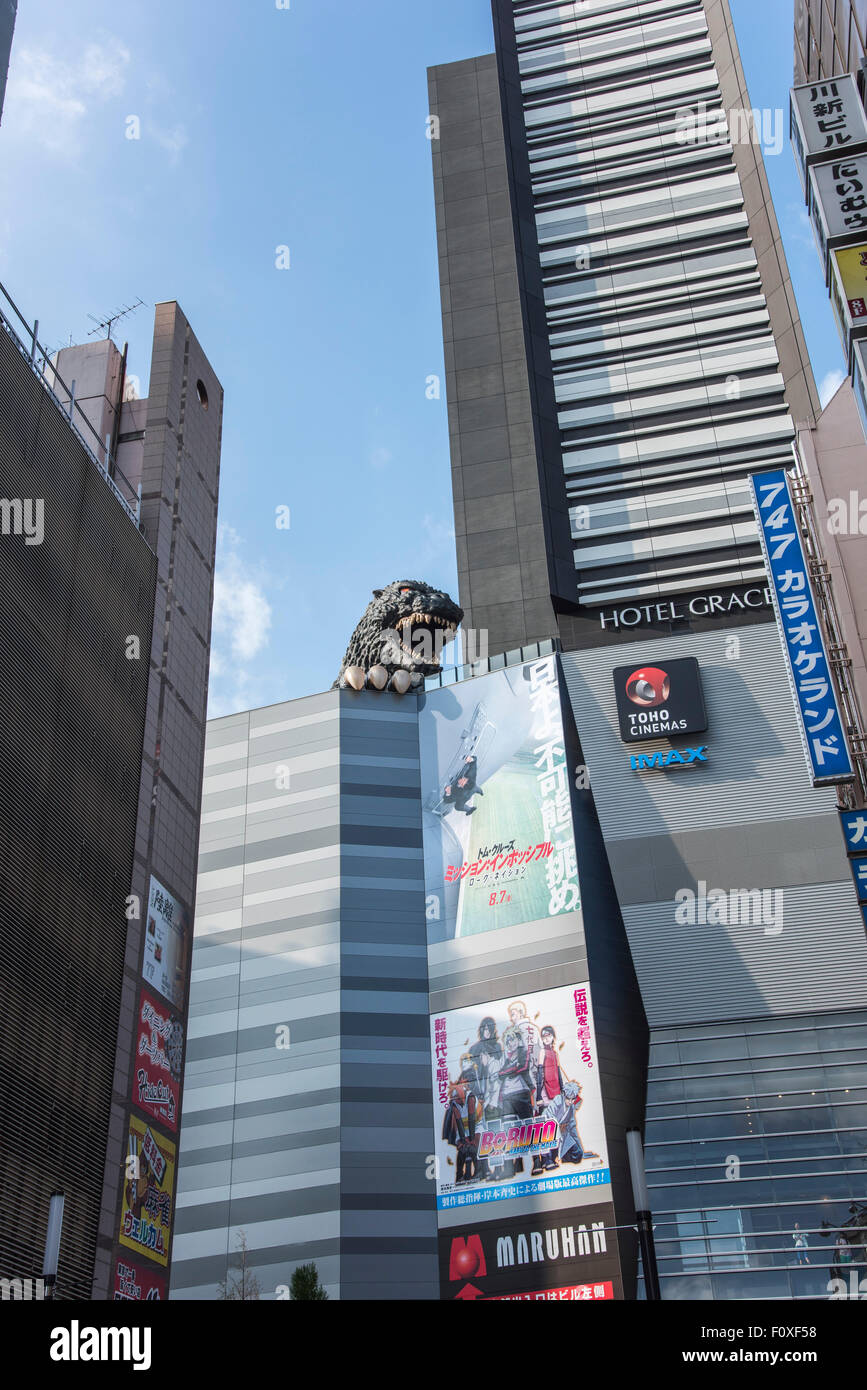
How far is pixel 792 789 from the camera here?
57.5m

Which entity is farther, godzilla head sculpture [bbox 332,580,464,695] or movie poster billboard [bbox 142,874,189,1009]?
godzilla head sculpture [bbox 332,580,464,695]

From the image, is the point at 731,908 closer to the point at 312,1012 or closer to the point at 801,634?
the point at 801,634

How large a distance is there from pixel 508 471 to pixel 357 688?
56.4ft

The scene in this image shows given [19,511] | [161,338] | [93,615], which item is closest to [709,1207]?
[93,615]

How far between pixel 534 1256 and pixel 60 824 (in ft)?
89.0

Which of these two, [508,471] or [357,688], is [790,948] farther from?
[508,471]

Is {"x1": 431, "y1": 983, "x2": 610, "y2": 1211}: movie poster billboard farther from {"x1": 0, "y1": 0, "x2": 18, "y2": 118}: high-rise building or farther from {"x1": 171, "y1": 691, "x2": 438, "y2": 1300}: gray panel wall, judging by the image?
{"x1": 0, "y1": 0, "x2": 18, "y2": 118}: high-rise building

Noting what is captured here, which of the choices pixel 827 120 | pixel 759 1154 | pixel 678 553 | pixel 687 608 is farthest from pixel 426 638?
pixel 827 120

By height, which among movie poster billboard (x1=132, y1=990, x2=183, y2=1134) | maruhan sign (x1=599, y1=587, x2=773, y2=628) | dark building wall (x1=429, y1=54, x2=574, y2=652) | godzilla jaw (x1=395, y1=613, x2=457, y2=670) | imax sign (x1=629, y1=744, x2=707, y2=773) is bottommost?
movie poster billboard (x1=132, y1=990, x2=183, y2=1134)

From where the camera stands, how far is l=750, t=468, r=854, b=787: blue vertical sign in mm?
41562

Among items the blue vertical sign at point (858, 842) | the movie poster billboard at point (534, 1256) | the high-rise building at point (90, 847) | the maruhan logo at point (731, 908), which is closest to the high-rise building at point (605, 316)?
the maruhan logo at point (731, 908)
